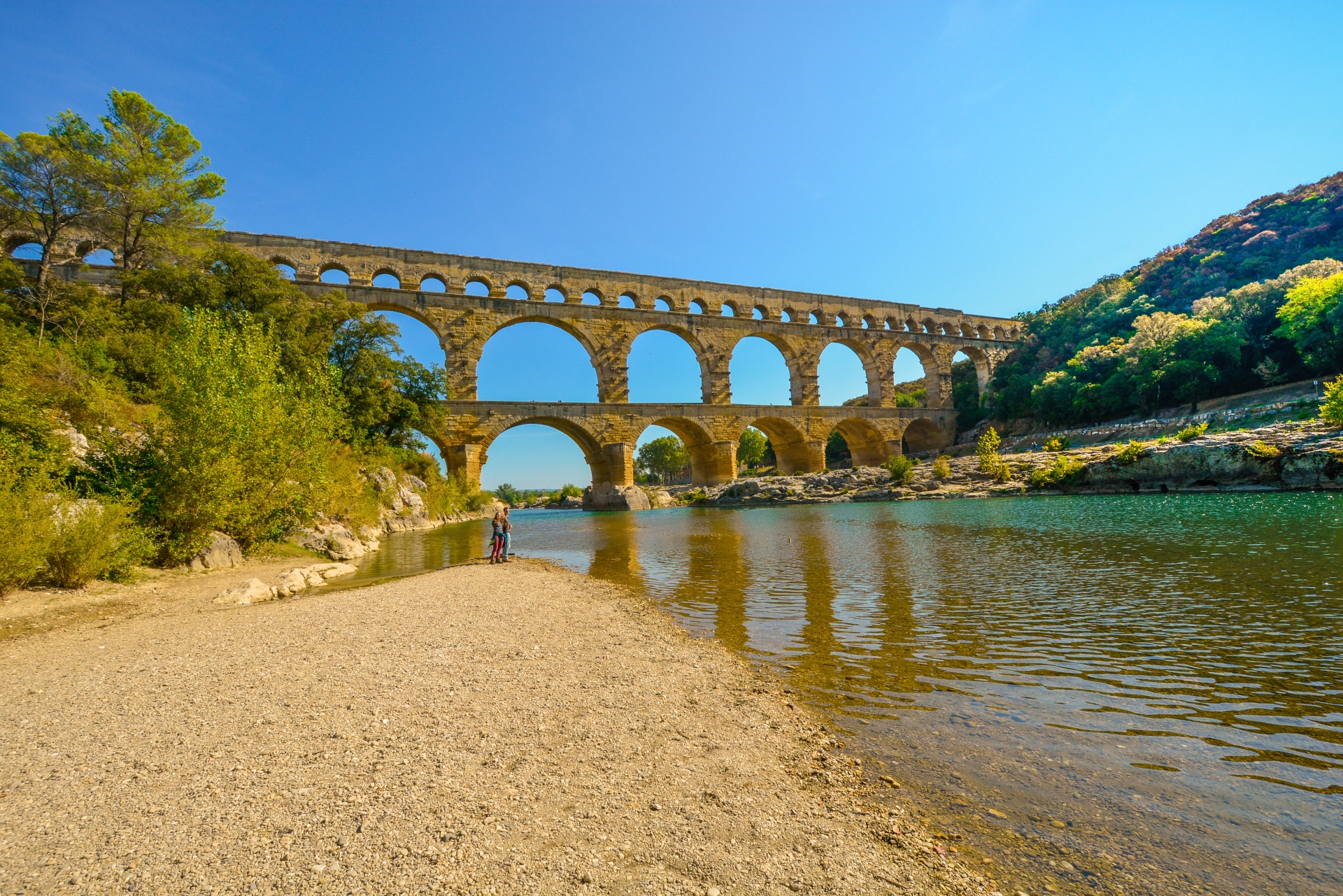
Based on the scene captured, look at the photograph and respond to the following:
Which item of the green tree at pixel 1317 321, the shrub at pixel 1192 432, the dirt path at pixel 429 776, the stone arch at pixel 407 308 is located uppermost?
the stone arch at pixel 407 308

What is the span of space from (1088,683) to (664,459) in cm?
7033

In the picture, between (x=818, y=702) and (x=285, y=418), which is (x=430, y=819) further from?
(x=285, y=418)

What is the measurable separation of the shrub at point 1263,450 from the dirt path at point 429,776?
68.8 ft

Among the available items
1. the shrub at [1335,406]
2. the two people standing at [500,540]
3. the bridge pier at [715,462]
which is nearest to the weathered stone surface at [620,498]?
the bridge pier at [715,462]

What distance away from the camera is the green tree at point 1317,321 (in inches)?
962

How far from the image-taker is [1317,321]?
25297mm

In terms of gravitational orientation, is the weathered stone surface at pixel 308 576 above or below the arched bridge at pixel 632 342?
below

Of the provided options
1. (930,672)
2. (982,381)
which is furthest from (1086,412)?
(930,672)

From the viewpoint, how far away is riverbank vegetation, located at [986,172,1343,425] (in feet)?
88.7

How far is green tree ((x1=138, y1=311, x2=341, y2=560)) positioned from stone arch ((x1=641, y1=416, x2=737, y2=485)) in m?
19.3

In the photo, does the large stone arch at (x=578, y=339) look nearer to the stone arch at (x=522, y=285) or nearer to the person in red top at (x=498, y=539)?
the stone arch at (x=522, y=285)

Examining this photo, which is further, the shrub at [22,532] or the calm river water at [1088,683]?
the shrub at [22,532]

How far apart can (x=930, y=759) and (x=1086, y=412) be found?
123 feet

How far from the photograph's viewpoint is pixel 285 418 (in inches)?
386
